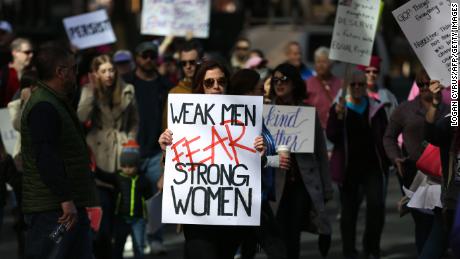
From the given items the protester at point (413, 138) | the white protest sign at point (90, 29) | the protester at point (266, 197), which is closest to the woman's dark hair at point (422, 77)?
the protester at point (413, 138)

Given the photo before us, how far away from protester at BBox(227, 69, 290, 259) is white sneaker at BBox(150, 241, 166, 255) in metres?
3.36

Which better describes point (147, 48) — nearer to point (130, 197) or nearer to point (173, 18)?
point (130, 197)

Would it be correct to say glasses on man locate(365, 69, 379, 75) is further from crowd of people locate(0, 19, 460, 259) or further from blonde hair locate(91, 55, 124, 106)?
blonde hair locate(91, 55, 124, 106)

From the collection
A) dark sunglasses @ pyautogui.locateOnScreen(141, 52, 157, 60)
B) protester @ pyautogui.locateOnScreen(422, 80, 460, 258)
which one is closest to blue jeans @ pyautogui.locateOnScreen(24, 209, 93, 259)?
protester @ pyautogui.locateOnScreen(422, 80, 460, 258)

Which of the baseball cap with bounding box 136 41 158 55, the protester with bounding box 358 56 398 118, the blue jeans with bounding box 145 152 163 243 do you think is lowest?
the blue jeans with bounding box 145 152 163 243

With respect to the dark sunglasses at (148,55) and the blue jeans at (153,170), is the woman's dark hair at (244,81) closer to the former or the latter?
the blue jeans at (153,170)

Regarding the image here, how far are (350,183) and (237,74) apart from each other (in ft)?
9.38

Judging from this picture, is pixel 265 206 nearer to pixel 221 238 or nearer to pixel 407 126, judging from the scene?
pixel 221 238

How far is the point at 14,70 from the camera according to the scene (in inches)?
535

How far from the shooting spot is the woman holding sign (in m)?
10.2

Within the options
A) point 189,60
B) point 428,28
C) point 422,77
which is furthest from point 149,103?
point 428,28

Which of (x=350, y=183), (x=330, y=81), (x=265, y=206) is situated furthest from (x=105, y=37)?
(x=265, y=206)

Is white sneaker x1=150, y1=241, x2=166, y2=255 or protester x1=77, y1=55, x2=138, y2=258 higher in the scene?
protester x1=77, y1=55, x2=138, y2=258

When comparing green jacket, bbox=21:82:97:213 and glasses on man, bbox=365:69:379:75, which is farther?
glasses on man, bbox=365:69:379:75
